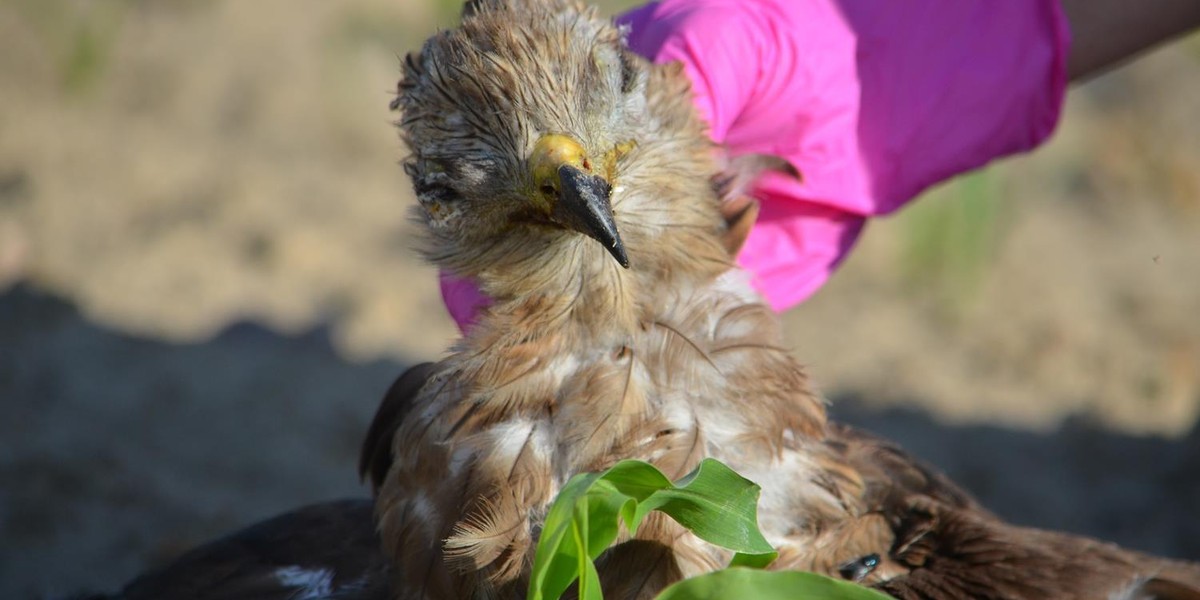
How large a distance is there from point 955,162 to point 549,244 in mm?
1164

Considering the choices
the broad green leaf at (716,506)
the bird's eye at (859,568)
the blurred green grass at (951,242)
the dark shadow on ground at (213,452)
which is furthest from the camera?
the blurred green grass at (951,242)

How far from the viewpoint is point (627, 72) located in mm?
1759

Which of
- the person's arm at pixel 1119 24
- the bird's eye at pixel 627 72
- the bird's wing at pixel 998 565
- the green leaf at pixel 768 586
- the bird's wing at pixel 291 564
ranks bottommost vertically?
the bird's wing at pixel 998 565

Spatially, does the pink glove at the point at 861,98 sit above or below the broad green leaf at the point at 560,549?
above

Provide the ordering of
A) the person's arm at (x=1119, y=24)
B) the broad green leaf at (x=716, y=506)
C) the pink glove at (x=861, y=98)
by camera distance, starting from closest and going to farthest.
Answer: the broad green leaf at (x=716, y=506)
the pink glove at (x=861, y=98)
the person's arm at (x=1119, y=24)

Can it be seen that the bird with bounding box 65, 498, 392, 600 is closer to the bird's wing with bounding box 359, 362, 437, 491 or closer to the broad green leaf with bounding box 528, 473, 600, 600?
the bird's wing with bounding box 359, 362, 437, 491

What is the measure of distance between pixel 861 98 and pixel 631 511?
122 cm

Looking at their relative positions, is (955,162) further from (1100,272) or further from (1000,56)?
(1100,272)

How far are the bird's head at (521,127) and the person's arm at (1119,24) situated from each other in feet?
3.95

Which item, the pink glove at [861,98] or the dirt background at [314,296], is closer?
the pink glove at [861,98]

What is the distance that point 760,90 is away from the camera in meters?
2.28

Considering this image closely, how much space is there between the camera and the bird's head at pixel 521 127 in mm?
1608

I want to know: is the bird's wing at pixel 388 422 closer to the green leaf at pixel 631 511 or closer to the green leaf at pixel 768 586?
the green leaf at pixel 631 511

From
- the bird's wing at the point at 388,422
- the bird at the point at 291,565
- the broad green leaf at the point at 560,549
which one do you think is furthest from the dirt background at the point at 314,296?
the broad green leaf at the point at 560,549
